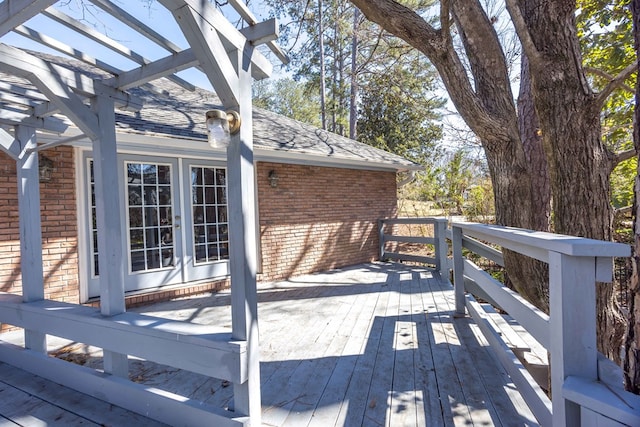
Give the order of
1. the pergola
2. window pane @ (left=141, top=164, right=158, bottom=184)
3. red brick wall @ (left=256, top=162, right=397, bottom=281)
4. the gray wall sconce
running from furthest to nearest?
red brick wall @ (left=256, top=162, right=397, bottom=281) → the gray wall sconce → window pane @ (left=141, top=164, right=158, bottom=184) → the pergola

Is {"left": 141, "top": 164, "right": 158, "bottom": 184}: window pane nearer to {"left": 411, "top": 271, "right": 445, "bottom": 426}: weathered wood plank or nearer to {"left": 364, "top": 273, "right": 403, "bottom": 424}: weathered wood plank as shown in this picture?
{"left": 364, "top": 273, "right": 403, "bottom": 424}: weathered wood plank

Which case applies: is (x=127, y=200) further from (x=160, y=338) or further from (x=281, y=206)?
(x=160, y=338)

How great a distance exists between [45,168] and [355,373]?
407 cm

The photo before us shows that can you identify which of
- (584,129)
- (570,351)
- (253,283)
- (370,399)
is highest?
(584,129)

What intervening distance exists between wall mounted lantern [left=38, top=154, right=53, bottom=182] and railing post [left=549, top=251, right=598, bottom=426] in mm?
4890

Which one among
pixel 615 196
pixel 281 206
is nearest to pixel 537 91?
pixel 281 206

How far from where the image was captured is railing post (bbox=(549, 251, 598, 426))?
48.5 inches

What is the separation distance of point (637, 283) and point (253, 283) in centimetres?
162

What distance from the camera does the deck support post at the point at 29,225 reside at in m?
2.73

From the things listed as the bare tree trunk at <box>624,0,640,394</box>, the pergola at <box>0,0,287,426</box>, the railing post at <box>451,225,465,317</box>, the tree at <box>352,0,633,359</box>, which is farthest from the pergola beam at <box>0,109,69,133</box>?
the railing post at <box>451,225,465,317</box>

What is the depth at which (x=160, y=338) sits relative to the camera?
2.03 meters

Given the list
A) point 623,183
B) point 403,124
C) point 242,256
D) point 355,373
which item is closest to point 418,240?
point 355,373

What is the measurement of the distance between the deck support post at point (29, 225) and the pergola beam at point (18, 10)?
1.47 meters

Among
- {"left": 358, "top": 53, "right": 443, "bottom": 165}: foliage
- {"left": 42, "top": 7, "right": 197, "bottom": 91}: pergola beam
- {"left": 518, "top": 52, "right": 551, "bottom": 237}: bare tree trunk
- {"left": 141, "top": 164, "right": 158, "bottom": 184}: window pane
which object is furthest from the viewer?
{"left": 358, "top": 53, "right": 443, "bottom": 165}: foliage
